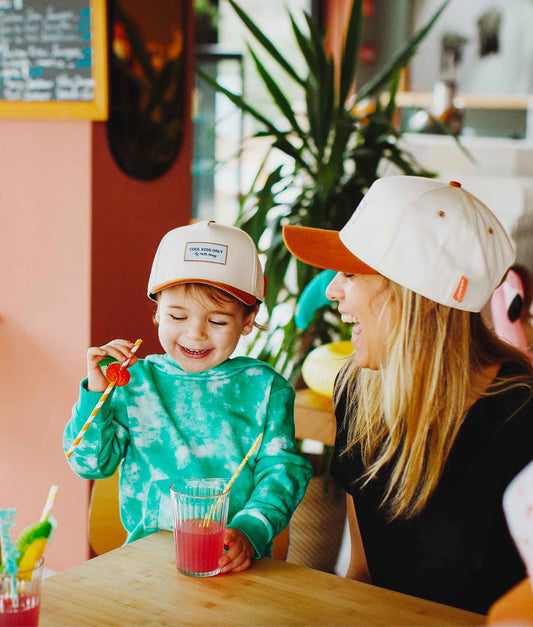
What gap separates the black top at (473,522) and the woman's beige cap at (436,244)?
0.20 metres

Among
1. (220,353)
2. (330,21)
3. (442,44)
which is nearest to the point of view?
(220,353)

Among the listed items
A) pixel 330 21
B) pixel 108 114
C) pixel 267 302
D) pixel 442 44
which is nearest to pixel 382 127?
pixel 267 302

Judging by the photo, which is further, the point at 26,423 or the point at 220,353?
the point at 26,423

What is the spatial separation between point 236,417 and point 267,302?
1060 mm

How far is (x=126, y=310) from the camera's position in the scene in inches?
112

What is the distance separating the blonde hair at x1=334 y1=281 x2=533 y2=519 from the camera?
141 cm

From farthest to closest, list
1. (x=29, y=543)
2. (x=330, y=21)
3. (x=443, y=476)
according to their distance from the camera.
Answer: (x=330, y=21) → (x=443, y=476) → (x=29, y=543)

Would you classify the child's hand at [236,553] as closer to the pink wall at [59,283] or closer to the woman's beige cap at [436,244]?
the woman's beige cap at [436,244]

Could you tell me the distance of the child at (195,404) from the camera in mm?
1535

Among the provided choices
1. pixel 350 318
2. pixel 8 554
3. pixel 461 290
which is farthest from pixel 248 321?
pixel 8 554

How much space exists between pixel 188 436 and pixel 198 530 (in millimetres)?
383

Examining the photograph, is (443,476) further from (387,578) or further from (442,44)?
(442,44)

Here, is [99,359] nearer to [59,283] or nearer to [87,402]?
[87,402]

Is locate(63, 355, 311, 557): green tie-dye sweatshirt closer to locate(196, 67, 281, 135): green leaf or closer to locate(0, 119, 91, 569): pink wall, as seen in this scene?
locate(0, 119, 91, 569): pink wall
